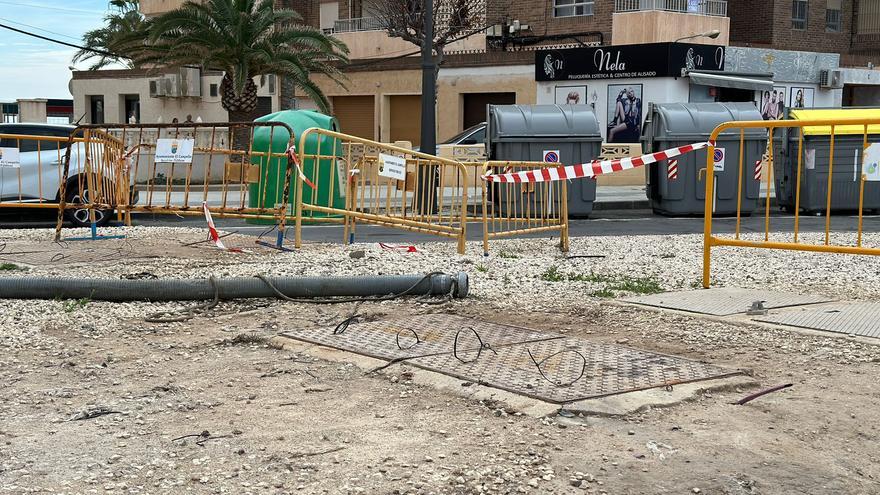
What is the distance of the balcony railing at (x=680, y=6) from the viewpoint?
34812mm

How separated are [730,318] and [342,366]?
112 inches

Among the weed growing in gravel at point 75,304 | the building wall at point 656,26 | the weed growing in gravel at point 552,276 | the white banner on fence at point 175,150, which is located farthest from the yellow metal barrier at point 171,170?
the building wall at point 656,26

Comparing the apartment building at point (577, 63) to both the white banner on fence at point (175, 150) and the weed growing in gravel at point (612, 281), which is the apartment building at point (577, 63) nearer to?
the white banner on fence at point (175, 150)

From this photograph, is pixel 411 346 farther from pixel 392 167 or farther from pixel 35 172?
pixel 35 172

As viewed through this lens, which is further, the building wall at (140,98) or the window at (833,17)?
the building wall at (140,98)

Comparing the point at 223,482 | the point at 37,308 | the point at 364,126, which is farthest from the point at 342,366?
the point at 364,126

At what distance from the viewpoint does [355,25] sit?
43.5 meters

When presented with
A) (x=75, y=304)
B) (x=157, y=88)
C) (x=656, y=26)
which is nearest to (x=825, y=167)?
(x=75, y=304)

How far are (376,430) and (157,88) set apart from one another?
4132 centimetres

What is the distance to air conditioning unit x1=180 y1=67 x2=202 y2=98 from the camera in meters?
42.7

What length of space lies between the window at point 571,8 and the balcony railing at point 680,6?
160 centimetres

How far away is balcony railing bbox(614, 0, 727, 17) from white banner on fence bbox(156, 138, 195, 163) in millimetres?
25600

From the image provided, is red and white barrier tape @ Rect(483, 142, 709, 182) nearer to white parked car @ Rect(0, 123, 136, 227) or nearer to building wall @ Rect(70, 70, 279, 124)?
white parked car @ Rect(0, 123, 136, 227)

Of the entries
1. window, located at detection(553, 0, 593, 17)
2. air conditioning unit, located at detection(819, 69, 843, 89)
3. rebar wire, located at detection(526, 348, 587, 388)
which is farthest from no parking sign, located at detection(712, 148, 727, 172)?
window, located at detection(553, 0, 593, 17)
